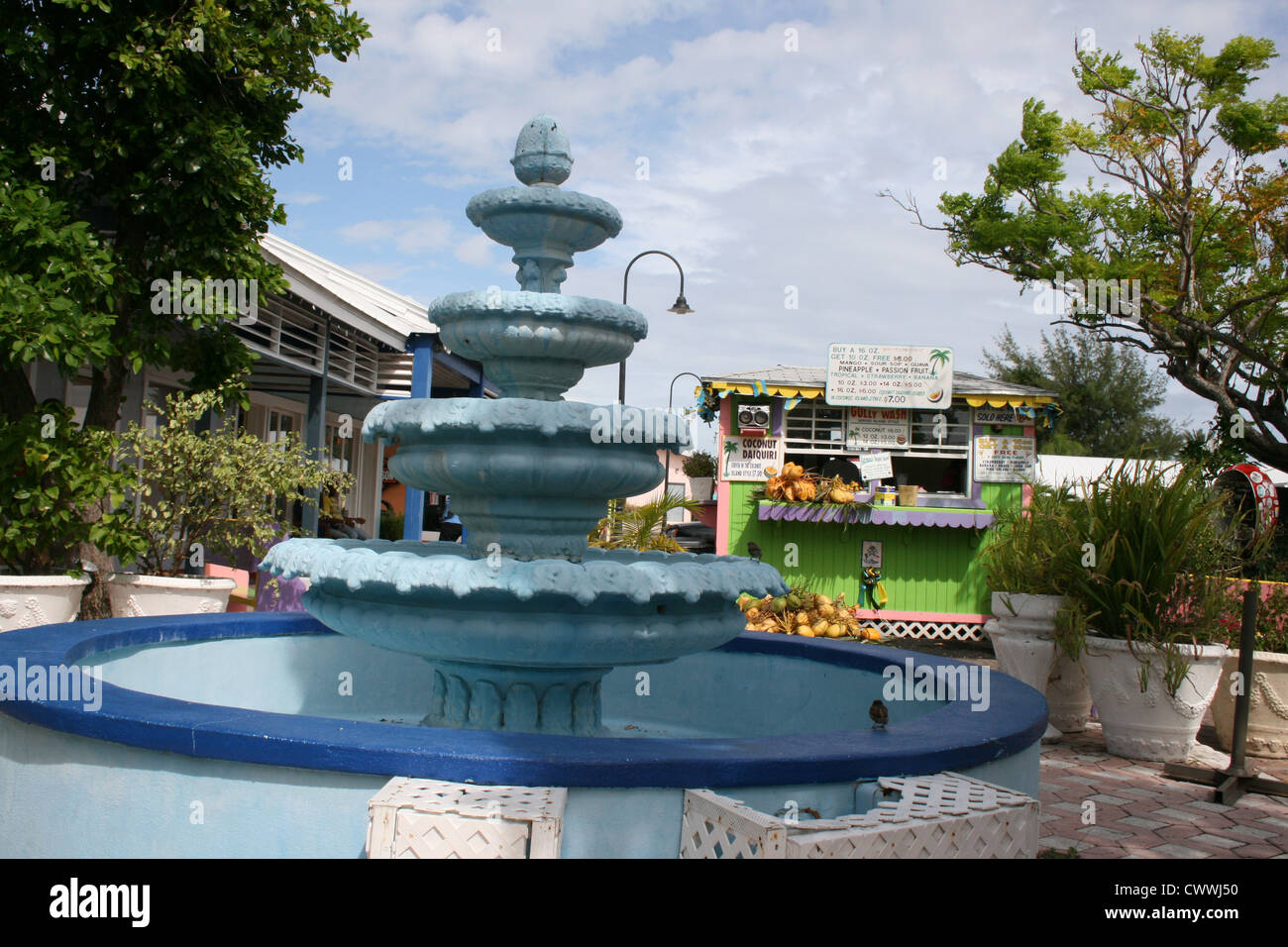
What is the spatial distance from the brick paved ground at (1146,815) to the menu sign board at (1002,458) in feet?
19.6

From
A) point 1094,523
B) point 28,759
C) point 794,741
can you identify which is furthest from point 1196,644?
point 28,759

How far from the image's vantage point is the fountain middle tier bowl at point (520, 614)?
3.65 meters

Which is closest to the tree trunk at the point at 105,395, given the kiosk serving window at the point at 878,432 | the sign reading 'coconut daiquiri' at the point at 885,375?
the kiosk serving window at the point at 878,432

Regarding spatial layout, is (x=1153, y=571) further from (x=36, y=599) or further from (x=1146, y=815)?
(x=36, y=599)

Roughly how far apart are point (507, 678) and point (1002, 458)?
10049mm

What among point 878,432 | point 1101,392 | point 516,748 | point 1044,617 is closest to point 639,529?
point 878,432

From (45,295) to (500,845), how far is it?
6.15 meters

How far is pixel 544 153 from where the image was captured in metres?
4.61

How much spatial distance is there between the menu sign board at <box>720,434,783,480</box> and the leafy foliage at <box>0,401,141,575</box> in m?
7.22

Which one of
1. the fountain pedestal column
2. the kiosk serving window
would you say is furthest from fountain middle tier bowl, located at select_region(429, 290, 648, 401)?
the kiosk serving window

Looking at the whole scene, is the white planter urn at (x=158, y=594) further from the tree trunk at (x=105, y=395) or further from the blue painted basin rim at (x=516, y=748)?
the blue painted basin rim at (x=516, y=748)

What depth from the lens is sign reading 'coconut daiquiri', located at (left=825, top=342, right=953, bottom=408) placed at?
12.6 meters

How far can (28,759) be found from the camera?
3146mm
